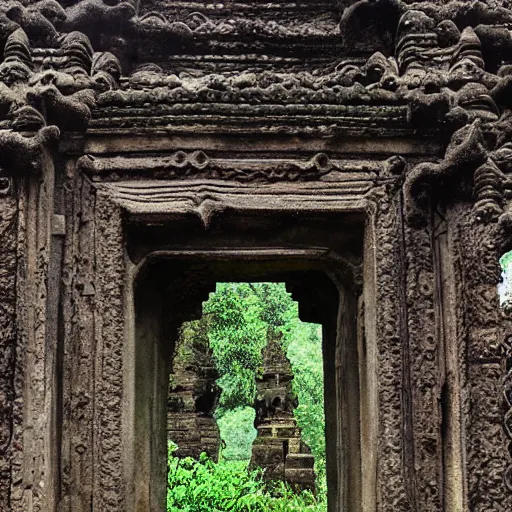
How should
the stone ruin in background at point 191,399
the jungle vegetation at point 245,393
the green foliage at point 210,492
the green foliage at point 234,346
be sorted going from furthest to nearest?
the green foliage at point 234,346
the stone ruin in background at point 191,399
the jungle vegetation at point 245,393
the green foliage at point 210,492

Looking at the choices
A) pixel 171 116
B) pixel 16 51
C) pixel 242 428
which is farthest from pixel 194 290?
pixel 242 428

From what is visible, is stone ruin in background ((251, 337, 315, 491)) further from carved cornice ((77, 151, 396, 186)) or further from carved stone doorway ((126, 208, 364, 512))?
carved cornice ((77, 151, 396, 186))

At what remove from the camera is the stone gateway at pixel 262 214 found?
2943 mm

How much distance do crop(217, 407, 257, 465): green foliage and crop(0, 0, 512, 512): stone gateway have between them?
2140 cm

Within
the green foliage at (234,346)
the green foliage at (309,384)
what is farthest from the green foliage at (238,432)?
the green foliage at (234,346)

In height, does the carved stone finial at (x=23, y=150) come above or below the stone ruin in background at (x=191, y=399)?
above

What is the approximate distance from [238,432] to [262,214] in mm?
22832

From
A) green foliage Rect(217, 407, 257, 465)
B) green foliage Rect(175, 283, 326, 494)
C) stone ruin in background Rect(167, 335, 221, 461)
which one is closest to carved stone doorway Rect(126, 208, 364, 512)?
stone ruin in background Rect(167, 335, 221, 461)

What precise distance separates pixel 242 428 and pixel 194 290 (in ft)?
69.8

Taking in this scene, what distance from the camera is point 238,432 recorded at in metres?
25.0

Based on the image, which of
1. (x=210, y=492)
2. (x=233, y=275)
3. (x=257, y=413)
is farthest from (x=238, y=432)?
(x=233, y=275)

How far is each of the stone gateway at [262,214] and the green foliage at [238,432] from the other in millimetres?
21397

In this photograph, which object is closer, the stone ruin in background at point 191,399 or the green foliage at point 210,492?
the green foliage at point 210,492

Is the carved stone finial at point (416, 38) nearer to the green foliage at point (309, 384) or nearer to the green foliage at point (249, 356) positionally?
the green foliage at point (309, 384)
